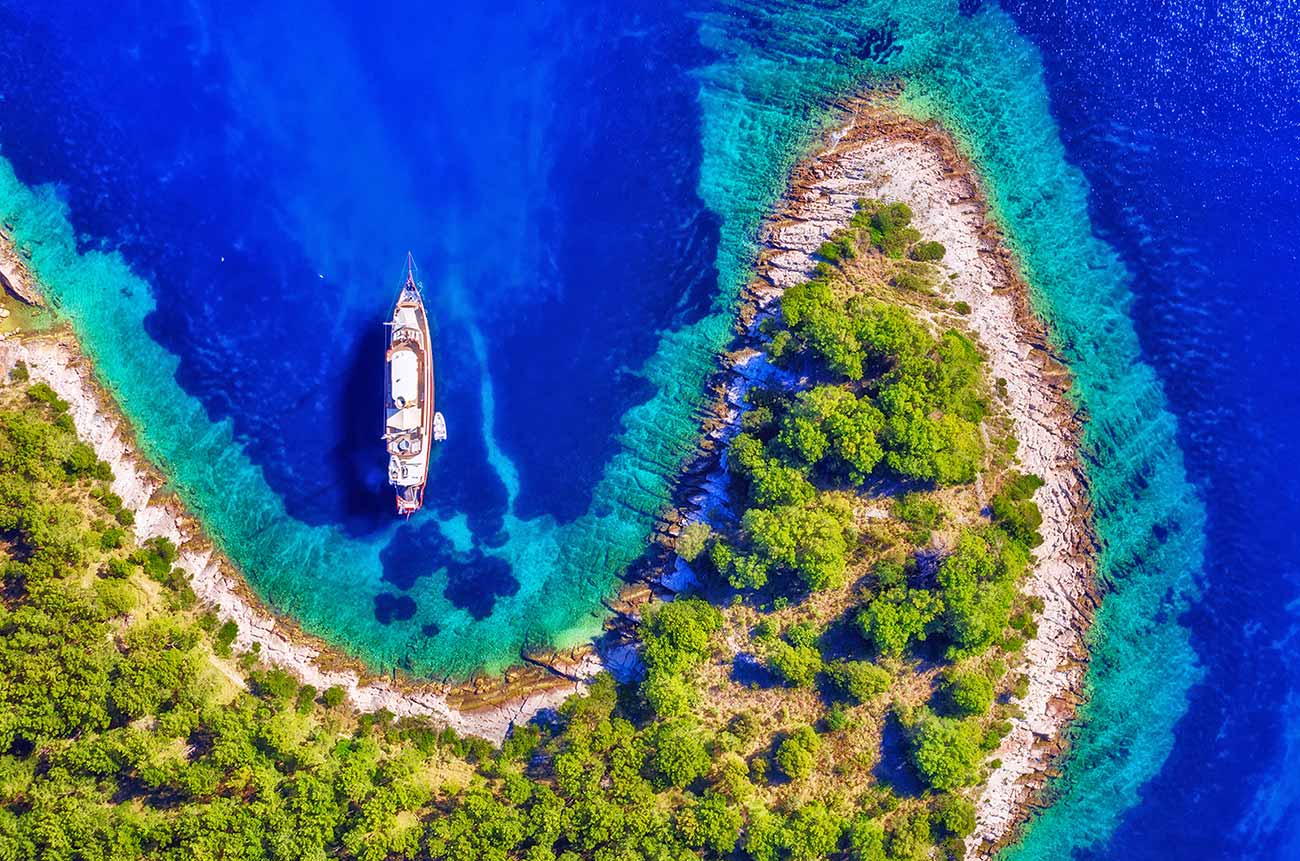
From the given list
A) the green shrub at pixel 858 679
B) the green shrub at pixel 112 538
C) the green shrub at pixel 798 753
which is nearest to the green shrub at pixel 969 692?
the green shrub at pixel 858 679

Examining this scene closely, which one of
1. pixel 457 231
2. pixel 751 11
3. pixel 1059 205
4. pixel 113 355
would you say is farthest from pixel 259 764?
pixel 1059 205

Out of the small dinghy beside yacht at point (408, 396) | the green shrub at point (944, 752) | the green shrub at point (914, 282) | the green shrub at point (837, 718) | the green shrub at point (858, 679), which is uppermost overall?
the green shrub at point (914, 282)

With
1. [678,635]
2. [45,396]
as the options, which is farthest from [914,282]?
[45,396]

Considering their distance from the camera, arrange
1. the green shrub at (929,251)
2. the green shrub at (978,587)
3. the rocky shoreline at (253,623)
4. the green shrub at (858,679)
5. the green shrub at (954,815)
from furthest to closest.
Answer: the rocky shoreline at (253,623)
the green shrub at (929,251)
the green shrub at (954,815)
the green shrub at (858,679)
the green shrub at (978,587)

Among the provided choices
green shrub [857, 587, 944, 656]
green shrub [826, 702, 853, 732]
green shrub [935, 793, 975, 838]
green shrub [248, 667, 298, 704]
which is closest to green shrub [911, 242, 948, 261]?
green shrub [857, 587, 944, 656]

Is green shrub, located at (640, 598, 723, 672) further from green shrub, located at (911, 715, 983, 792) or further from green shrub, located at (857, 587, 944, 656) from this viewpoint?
green shrub, located at (911, 715, 983, 792)

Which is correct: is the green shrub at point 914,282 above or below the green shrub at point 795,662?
above

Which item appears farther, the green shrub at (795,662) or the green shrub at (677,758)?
the green shrub at (795,662)

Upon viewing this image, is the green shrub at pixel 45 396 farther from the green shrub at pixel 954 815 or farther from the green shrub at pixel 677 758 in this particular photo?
the green shrub at pixel 954 815

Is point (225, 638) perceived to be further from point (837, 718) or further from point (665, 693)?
point (837, 718)
